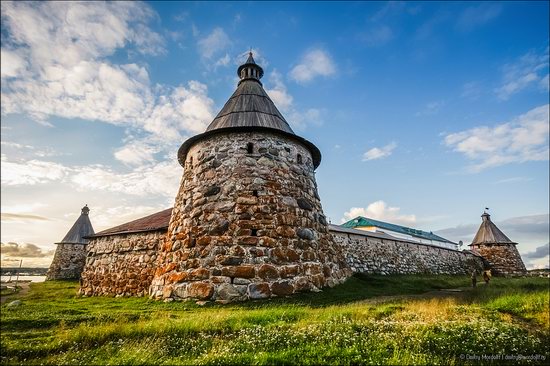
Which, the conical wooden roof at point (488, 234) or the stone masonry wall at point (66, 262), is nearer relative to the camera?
the stone masonry wall at point (66, 262)

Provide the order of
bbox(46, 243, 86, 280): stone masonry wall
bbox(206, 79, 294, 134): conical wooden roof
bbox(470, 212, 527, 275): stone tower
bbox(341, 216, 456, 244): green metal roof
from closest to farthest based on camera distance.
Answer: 1. bbox(206, 79, 294, 134): conical wooden roof
2. bbox(46, 243, 86, 280): stone masonry wall
3. bbox(470, 212, 527, 275): stone tower
4. bbox(341, 216, 456, 244): green metal roof

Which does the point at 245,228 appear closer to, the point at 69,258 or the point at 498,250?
the point at 69,258

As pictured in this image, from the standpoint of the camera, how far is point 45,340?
4.55 meters

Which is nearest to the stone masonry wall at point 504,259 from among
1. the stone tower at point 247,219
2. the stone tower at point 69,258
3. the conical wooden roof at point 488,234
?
the conical wooden roof at point 488,234

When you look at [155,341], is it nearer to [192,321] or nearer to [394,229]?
[192,321]

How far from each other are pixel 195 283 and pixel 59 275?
25.6 meters

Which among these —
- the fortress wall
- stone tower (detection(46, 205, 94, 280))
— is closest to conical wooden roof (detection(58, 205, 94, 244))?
stone tower (detection(46, 205, 94, 280))

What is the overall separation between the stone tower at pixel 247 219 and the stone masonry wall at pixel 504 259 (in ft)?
81.6

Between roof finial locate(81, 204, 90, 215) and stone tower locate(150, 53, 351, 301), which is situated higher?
roof finial locate(81, 204, 90, 215)

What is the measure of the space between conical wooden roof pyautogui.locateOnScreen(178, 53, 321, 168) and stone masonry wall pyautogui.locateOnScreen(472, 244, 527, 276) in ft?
85.0

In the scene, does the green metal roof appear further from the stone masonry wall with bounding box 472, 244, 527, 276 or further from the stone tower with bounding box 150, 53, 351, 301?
the stone tower with bounding box 150, 53, 351, 301

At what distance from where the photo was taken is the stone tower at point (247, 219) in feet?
28.5

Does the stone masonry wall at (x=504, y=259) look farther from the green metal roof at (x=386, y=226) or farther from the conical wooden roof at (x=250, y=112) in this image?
the conical wooden roof at (x=250, y=112)

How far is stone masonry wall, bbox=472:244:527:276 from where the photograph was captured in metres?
27.9
